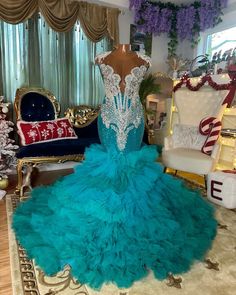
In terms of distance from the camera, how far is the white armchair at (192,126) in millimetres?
2893

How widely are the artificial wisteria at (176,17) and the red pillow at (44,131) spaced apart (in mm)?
2231

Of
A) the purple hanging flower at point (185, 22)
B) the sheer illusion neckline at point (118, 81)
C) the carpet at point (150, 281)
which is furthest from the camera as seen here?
the purple hanging flower at point (185, 22)

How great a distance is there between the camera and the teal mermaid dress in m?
1.54

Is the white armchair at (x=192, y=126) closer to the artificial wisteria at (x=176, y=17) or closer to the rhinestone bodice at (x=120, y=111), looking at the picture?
the artificial wisteria at (x=176, y=17)

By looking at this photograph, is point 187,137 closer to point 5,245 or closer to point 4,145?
point 4,145

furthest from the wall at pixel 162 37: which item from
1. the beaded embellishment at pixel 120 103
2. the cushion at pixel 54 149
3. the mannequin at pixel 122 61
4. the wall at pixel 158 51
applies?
the beaded embellishment at pixel 120 103

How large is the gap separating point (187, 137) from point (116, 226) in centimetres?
202

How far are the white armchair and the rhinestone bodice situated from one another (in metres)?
1.42

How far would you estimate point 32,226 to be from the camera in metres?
1.93

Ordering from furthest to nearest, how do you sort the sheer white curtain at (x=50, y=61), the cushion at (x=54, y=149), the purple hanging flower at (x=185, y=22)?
1. the purple hanging flower at (x=185, y=22)
2. the sheer white curtain at (x=50, y=61)
3. the cushion at (x=54, y=149)

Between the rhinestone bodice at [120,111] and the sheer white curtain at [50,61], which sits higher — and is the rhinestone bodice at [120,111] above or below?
below

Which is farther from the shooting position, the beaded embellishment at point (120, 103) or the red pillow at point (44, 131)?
the red pillow at point (44, 131)

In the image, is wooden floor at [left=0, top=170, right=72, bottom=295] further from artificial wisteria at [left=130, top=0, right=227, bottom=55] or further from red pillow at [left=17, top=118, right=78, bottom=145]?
artificial wisteria at [left=130, top=0, right=227, bottom=55]

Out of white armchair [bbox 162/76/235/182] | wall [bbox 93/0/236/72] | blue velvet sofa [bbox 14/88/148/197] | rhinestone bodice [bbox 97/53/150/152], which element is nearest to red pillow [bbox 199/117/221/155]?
white armchair [bbox 162/76/235/182]
